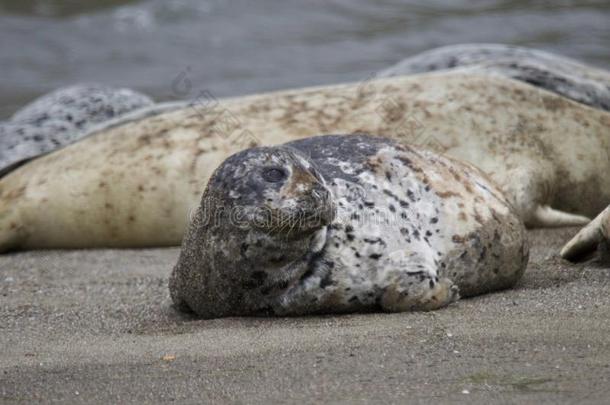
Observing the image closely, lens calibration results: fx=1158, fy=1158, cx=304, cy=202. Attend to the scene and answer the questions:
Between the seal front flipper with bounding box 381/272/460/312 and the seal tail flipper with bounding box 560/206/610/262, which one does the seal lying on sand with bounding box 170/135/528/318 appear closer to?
the seal front flipper with bounding box 381/272/460/312

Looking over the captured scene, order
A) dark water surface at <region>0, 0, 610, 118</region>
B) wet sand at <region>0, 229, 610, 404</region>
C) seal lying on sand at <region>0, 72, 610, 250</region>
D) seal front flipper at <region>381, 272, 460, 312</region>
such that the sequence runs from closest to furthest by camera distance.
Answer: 1. wet sand at <region>0, 229, 610, 404</region>
2. seal front flipper at <region>381, 272, 460, 312</region>
3. seal lying on sand at <region>0, 72, 610, 250</region>
4. dark water surface at <region>0, 0, 610, 118</region>

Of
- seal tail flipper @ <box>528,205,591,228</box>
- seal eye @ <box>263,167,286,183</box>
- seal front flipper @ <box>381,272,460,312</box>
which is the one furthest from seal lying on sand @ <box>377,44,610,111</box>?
seal eye @ <box>263,167,286,183</box>

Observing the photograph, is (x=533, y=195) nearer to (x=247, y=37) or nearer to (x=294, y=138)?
(x=294, y=138)

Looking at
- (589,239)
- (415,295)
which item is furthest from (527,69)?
(415,295)

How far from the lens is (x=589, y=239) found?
4441mm

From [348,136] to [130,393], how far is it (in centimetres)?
161

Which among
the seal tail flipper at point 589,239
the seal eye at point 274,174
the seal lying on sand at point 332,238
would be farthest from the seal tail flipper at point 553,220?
the seal eye at point 274,174

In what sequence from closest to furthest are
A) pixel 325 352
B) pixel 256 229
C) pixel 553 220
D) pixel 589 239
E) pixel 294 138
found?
1. pixel 325 352
2. pixel 256 229
3. pixel 589 239
4. pixel 553 220
5. pixel 294 138

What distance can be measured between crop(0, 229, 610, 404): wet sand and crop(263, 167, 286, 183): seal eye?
455mm

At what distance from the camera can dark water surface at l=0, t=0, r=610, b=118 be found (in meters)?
11.6

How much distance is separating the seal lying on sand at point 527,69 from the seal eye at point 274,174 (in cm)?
293

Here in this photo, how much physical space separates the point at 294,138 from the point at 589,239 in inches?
69.2

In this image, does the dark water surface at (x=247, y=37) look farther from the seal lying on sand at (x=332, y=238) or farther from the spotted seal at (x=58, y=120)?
the seal lying on sand at (x=332, y=238)

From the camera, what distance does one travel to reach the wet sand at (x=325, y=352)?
9.44 ft
